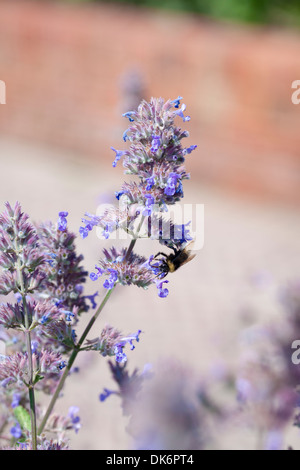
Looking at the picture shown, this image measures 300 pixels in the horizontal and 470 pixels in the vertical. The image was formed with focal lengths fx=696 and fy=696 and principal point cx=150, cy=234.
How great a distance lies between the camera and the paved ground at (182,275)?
10.6 ft

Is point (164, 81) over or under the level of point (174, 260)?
over

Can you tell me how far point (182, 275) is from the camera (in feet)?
16.3

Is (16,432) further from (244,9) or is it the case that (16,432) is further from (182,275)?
(244,9)

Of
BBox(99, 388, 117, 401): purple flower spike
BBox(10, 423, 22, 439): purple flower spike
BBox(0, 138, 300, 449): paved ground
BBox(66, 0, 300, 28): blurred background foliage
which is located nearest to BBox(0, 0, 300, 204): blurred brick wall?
BBox(0, 138, 300, 449): paved ground

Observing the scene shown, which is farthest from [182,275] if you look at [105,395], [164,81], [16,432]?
[16,432]

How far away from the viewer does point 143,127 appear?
1.37 meters

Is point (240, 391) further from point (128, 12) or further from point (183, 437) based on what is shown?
point (128, 12)

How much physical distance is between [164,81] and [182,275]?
6.60 feet

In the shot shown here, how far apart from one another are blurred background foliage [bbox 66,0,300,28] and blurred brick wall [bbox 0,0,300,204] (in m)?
0.70

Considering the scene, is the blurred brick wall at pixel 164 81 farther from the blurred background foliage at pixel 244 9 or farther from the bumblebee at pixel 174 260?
the bumblebee at pixel 174 260

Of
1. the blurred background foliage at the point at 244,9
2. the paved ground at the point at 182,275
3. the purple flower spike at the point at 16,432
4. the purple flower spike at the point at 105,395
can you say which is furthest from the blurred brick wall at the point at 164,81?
the purple flower spike at the point at 16,432

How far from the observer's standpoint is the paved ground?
322cm

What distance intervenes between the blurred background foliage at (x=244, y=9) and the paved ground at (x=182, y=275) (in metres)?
2.05

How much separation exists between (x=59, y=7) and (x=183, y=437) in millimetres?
6193
